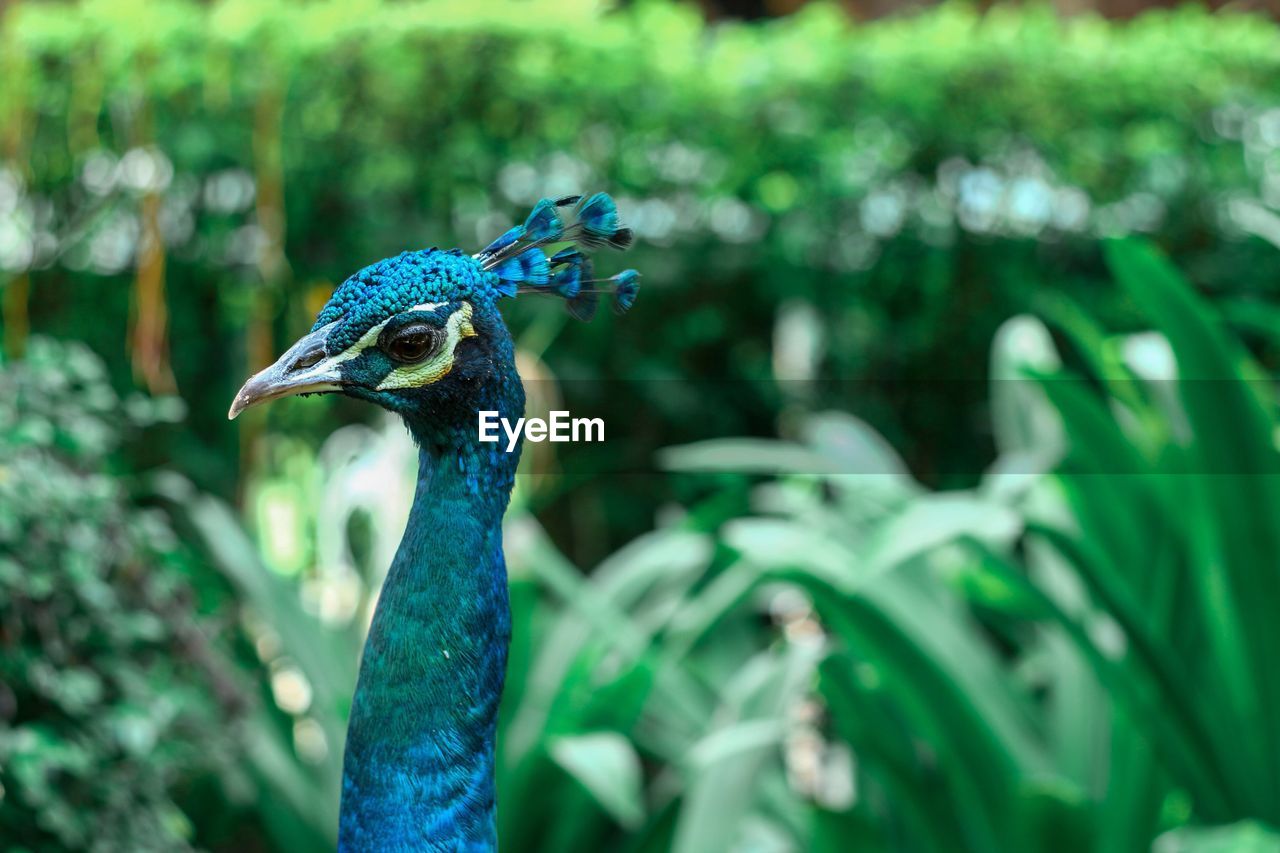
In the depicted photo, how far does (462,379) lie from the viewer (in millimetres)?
643

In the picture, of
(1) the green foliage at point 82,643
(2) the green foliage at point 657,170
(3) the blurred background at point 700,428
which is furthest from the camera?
(2) the green foliage at point 657,170

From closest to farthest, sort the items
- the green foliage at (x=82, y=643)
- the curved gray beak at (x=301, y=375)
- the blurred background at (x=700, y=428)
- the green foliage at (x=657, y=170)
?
the curved gray beak at (x=301, y=375), the green foliage at (x=82, y=643), the blurred background at (x=700, y=428), the green foliage at (x=657, y=170)

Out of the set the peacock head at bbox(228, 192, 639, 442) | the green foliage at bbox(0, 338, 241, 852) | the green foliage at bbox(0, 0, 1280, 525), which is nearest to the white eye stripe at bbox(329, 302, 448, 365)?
the peacock head at bbox(228, 192, 639, 442)

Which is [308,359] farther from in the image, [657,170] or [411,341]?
[657,170]

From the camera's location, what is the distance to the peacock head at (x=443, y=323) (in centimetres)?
61

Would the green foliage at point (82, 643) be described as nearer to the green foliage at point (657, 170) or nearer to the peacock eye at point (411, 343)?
the green foliage at point (657, 170)

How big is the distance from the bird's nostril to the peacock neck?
8cm

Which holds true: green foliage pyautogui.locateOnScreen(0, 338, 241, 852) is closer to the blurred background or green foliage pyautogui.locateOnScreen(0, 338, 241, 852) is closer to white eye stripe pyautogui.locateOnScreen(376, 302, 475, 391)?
the blurred background

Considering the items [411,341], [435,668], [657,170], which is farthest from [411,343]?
[657,170]

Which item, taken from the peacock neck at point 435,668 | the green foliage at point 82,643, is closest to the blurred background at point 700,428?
the green foliage at point 82,643

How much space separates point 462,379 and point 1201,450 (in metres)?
1.38

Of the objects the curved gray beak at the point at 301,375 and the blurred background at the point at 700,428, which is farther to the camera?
the blurred background at the point at 700,428

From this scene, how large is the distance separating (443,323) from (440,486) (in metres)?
0.08


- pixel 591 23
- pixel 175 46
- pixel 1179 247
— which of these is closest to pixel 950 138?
pixel 1179 247
